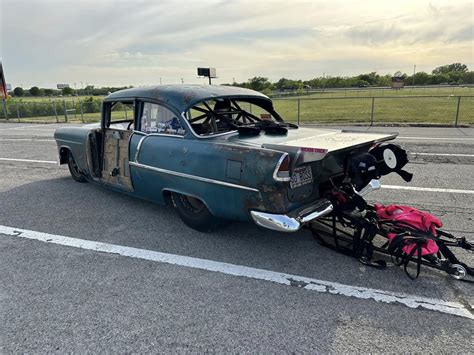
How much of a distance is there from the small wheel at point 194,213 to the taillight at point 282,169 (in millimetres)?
1089

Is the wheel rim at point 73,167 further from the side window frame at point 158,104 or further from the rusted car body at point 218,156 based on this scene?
the side window frame at point 158,104

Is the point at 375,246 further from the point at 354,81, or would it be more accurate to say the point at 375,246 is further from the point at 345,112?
the point at 354,81

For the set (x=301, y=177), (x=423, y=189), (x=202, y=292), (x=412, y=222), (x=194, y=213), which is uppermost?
(x=301, y=177)

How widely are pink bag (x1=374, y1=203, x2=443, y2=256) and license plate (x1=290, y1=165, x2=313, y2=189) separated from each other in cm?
86

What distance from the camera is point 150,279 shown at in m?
A: 3.16

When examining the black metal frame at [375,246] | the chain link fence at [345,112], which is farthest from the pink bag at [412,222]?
the chain link fence at [345,112]

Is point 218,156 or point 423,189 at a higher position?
point 218,156

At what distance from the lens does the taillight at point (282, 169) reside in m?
3.06

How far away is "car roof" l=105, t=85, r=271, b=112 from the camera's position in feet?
13.4

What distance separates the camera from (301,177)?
3.40 meters

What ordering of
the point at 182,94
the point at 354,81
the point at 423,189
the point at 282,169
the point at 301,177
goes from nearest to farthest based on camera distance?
the point at 282,169, the point at 301,177, the point at 182,94, the point at 423,189, the point at 354,81

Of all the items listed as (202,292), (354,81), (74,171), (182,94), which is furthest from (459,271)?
(354,81)

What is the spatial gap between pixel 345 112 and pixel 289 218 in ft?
61.4

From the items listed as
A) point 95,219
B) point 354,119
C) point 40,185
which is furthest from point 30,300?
point 354,119
